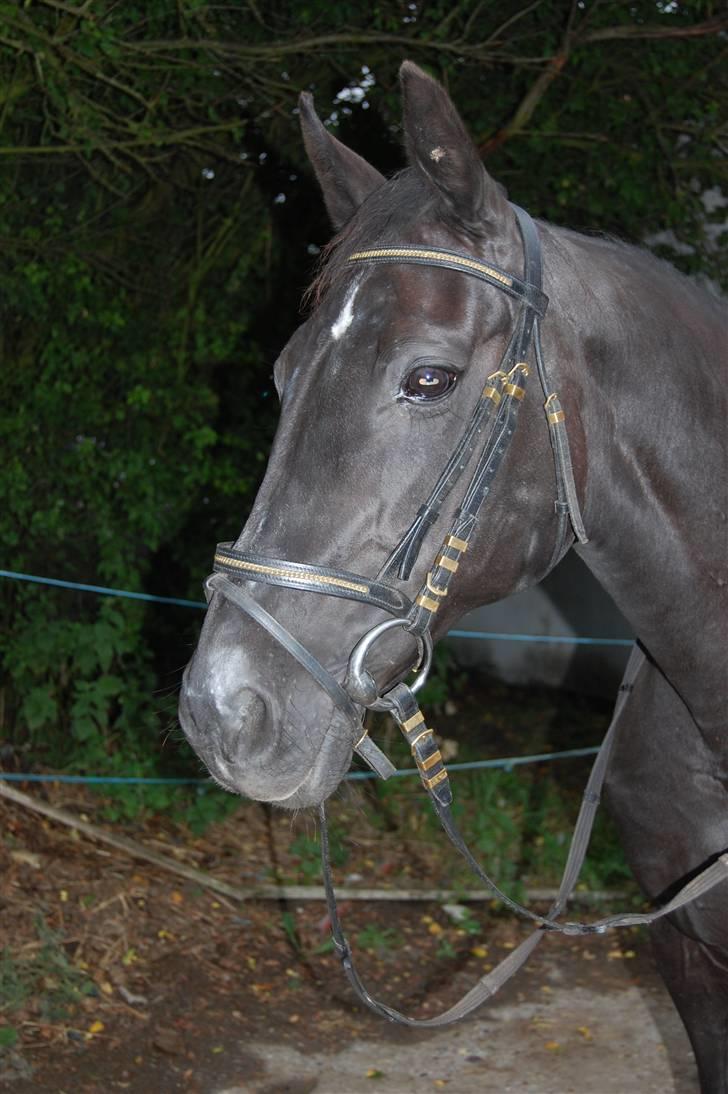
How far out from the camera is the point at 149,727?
619 cm

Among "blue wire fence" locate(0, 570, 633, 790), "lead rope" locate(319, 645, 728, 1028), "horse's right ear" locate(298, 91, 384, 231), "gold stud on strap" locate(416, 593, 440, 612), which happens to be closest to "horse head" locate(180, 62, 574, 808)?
"gold stud on strap" locate(416, 593, 440, 612)

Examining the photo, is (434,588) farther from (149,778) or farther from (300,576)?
(149,778)

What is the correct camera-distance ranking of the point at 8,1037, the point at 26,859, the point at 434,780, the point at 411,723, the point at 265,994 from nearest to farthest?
the point at 411,723 < the point at 434,780 < the point at 8,1037 < the point at 265,994 < the point at 26,859

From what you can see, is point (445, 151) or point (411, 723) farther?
point (411, 723)

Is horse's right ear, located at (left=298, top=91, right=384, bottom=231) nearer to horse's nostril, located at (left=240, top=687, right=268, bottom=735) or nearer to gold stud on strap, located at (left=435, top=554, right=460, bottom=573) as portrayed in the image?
gold stud on strap, located at (left=435, top=554, right=460, bottom=573)

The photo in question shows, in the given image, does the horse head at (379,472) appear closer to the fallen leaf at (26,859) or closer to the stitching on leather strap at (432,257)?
the stitching on leather strap at (432,257)

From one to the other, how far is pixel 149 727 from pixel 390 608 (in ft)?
15.4

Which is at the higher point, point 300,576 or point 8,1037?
point 300,576

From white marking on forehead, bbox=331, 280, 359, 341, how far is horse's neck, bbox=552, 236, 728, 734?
1.42 ft

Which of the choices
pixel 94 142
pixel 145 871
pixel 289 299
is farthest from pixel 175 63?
pixel 145 871

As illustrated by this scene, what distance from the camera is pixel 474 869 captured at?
2.13m

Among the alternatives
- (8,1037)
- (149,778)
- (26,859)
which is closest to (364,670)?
(8,1037)

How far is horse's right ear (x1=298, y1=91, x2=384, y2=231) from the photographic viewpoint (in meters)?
2.20

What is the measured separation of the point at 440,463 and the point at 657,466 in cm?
53
